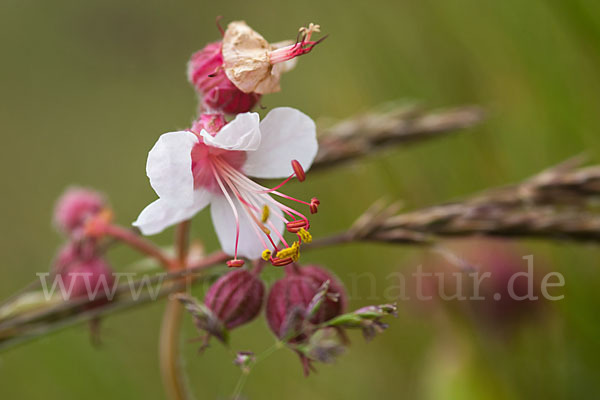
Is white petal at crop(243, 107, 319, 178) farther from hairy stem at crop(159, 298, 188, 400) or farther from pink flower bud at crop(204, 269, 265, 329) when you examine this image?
hairy stem at crop(159, 298, 188, 400)

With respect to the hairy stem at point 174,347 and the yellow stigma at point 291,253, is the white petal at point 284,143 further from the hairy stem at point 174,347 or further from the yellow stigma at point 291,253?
the hairy stem at point 174,347

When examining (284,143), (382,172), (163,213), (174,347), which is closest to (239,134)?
(284,143)

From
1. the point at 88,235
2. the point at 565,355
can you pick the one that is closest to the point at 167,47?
the point at 88,235

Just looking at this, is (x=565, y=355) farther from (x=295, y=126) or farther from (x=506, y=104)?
(x=295, y=126)

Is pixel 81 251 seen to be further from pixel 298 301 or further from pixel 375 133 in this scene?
pixel 375 133

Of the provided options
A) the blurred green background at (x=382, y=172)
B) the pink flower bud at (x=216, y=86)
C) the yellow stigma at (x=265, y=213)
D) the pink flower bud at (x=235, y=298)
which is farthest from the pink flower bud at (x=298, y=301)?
the blurred green background at (x=382, y=172)

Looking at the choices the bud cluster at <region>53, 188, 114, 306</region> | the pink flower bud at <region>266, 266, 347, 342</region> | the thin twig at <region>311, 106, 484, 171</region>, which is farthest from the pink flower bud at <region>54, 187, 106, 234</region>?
the pink flower bud at <region>266, 266, 347, 342</region>

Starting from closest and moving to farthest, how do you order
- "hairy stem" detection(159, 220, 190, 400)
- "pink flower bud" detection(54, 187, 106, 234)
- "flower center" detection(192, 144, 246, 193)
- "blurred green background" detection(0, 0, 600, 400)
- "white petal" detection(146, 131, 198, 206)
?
1. "white petal" detection(146, 131, 198, 206)
2. "flower center" detection(192, 144, 246, 193)
3. "hairy stem" detection(159, 220, 190, 400)
4. "pink flower bud" detection(54, 187, 106, 234)
5. "blurred green background" detection(0, 0, 600, 400)
